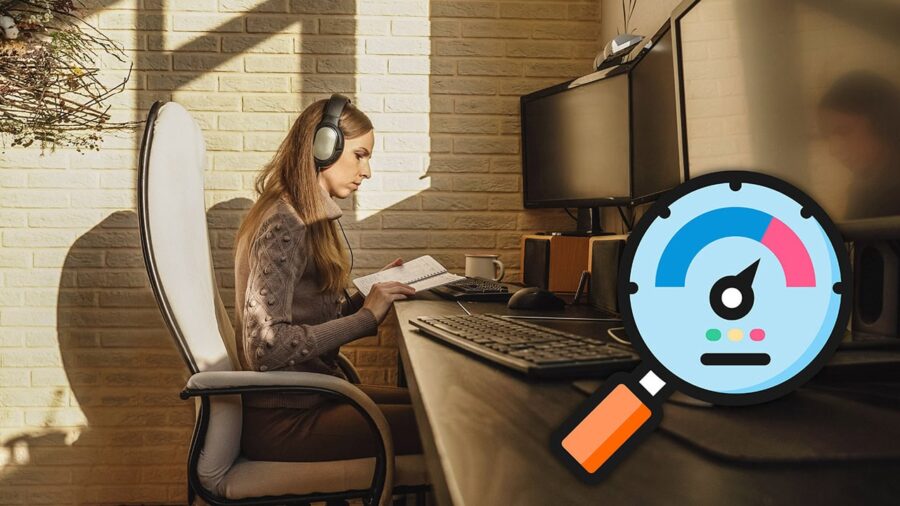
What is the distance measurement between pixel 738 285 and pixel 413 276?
1502 millimetres

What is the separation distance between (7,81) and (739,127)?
163 centimetres

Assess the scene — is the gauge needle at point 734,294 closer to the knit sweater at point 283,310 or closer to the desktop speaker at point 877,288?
the desktop speaker at point 877,288

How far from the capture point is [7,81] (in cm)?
161

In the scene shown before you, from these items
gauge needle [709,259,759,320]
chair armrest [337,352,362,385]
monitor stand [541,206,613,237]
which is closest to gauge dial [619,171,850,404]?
gauge needle [709,259,759,320]

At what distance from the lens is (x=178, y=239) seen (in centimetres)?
119

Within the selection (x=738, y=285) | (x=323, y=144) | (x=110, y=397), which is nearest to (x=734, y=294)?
(x=738, y=285)

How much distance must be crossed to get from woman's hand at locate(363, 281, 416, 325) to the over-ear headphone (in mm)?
342

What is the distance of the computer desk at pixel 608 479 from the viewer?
1.10 ft

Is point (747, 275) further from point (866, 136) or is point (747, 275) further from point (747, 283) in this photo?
point (866, 136)

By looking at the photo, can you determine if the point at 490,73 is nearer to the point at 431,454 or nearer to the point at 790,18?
the point at 790,18

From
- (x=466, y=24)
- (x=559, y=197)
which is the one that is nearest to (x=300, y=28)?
(x=466, y=24)

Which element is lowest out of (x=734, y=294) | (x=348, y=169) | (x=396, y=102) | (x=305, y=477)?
(x=305, y=477)

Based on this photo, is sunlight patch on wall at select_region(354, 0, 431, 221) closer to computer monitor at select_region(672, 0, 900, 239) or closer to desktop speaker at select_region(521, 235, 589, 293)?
desktop speaker at select_region(521, 235, 589, 293)

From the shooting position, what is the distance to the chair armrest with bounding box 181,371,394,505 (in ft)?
3.79
